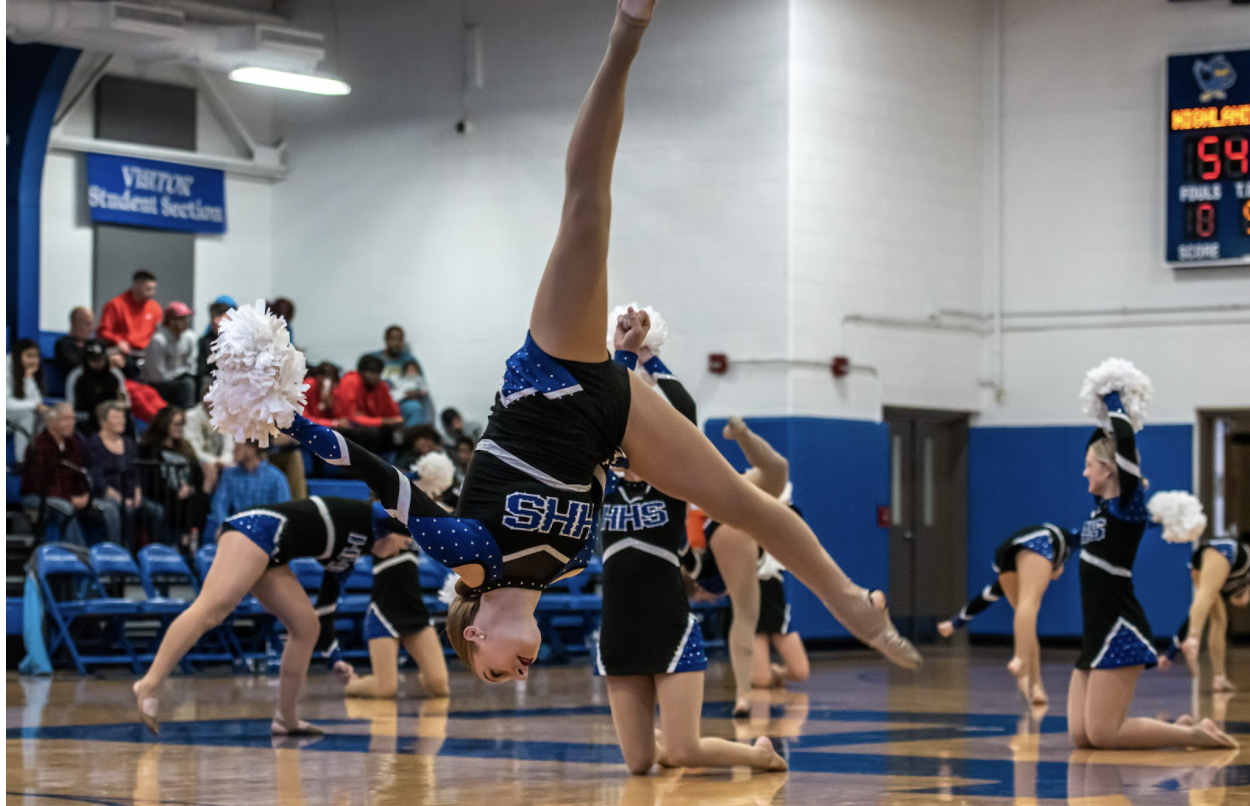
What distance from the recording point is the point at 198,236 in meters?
19.9

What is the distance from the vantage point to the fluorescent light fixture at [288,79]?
17.5 m

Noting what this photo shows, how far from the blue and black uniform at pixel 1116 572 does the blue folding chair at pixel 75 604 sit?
770cm

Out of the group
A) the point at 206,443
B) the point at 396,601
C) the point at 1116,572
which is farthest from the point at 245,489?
the point at 1116,572

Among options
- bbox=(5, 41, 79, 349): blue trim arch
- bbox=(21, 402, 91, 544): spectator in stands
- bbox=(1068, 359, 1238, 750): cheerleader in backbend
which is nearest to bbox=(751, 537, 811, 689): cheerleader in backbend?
bbox=(1068, 359, 1238, 750): cheerleader in backbend

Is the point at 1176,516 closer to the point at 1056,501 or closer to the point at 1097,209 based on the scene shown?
the point at 1056,501

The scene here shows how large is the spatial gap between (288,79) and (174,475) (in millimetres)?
5206

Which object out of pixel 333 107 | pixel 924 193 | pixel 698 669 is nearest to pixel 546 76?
pixel 333 107

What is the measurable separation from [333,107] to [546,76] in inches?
123

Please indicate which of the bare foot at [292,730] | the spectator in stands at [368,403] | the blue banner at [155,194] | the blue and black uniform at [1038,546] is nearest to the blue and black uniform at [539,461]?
the bare foot at [292,730]

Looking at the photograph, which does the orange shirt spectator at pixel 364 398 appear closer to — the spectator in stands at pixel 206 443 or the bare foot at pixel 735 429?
the spectator in stands at pixel 206 443

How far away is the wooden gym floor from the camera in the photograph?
6.48 metres

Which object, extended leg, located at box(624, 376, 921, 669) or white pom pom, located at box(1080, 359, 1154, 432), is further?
white pom pom, located at box(1080, 359, 1154, 432)

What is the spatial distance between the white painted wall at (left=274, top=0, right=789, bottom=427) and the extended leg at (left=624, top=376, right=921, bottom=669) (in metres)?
12.4

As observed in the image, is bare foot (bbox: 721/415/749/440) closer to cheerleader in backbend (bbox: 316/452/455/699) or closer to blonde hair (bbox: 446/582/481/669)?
blonde hair (bbox: 446/582/481/669)
